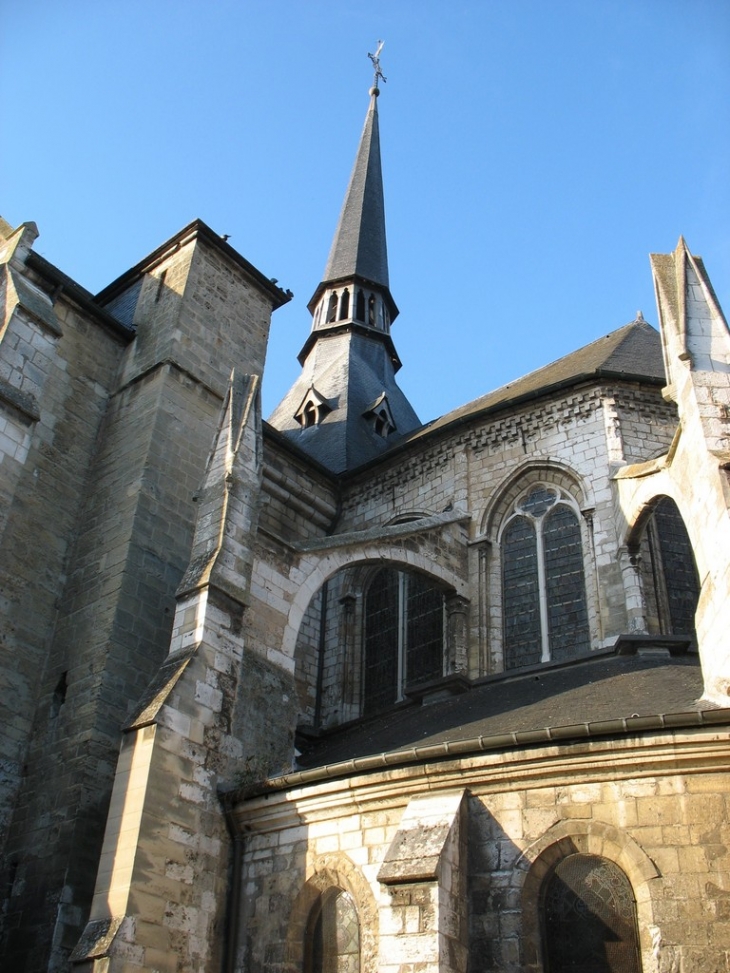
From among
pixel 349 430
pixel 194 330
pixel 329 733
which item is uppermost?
pixel 349 430

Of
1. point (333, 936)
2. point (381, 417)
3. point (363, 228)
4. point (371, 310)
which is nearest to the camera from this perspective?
point (333, 936)

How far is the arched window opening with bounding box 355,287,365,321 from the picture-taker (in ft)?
87.7

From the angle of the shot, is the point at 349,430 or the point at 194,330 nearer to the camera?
the point at 194,330

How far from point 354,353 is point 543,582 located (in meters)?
12.9

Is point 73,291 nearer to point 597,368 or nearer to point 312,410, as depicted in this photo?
point 597,368

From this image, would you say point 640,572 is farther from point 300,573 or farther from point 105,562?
point 105,562

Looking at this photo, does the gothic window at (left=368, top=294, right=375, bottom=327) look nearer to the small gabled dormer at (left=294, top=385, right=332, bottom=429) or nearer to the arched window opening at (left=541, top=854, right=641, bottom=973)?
the small gabled dormer at (left=294, top=385, right=332, bottom=429)

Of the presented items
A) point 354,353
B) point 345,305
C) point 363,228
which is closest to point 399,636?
point 354,353

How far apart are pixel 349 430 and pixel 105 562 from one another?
870 centimetres

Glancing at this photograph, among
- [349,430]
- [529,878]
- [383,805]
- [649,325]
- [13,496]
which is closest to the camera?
[529,878]

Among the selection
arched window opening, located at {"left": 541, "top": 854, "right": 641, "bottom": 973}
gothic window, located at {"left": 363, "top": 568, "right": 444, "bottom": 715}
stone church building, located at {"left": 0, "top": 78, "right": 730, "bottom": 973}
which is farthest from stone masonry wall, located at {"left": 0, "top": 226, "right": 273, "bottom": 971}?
arched window opening, located at {"left": 541, "top": 854, "right": 641, "bottom": 973}

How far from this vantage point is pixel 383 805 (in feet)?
27.0

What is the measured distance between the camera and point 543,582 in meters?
12.8

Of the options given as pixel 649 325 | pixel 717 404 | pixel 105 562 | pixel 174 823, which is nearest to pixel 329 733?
pixel 105 562
